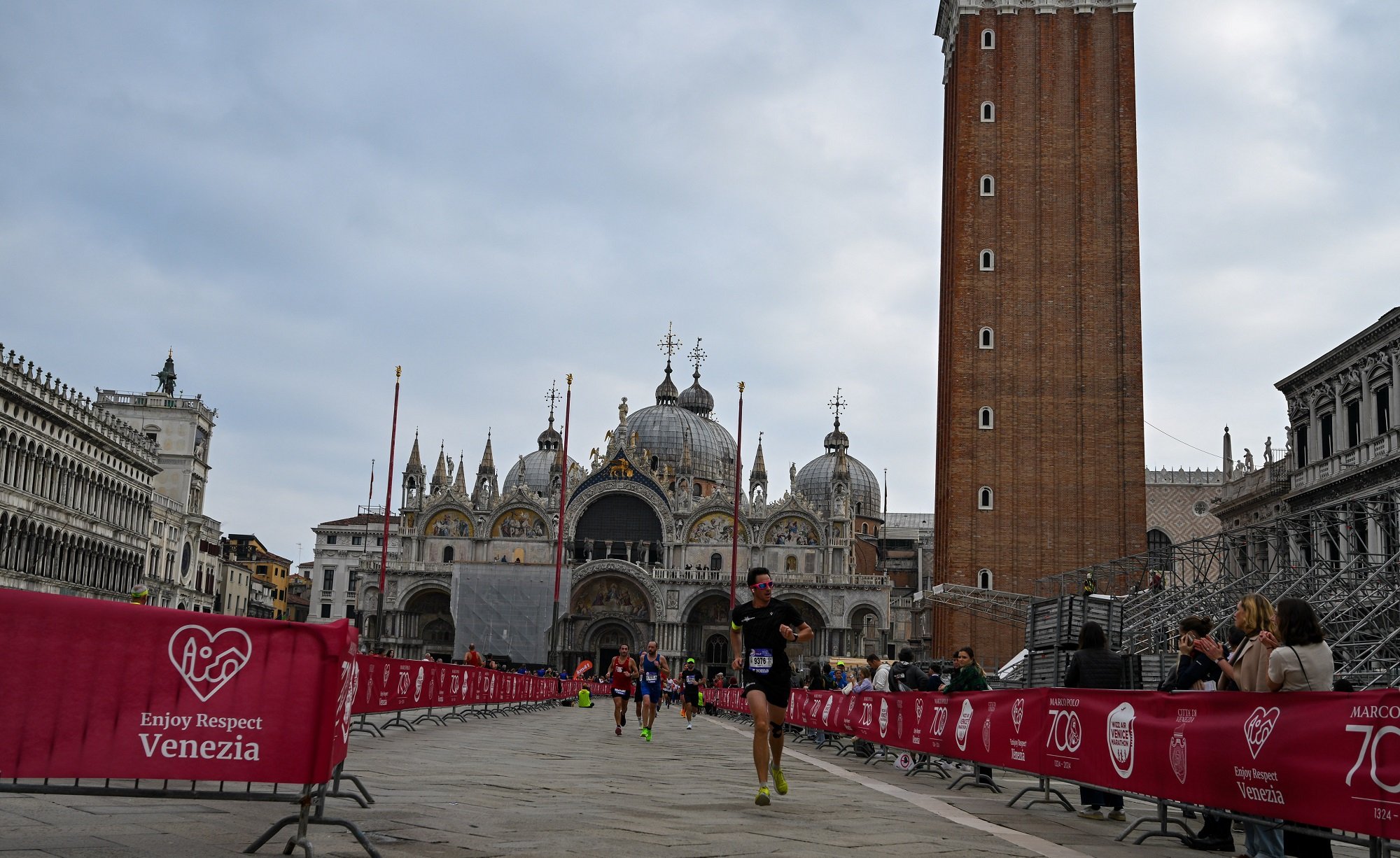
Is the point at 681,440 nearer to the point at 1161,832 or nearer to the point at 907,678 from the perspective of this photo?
the point at 907,678

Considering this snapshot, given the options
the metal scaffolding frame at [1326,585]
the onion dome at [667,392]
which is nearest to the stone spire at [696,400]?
the onion dome at [667,392]

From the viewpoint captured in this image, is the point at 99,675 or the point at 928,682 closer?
the point at 99,675

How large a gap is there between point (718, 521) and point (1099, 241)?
88.1 feet

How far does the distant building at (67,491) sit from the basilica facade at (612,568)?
48.8 ft

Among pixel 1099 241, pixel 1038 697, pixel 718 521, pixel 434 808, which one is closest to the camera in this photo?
pixel 434 808

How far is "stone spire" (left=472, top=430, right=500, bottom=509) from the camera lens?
64.6 meters

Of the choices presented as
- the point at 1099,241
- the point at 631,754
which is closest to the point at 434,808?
the point at 631,754

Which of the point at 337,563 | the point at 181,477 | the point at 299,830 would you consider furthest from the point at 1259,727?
the point at 337,563

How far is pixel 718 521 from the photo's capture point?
6275cm

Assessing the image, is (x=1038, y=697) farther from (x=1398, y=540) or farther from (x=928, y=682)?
(x=1398, y=540)

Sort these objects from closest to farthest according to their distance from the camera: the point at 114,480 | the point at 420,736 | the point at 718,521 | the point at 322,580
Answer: the point at 420,736, the point at 114,480, the point at 718,521, the point at 322,580

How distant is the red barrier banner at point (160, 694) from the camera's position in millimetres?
5137

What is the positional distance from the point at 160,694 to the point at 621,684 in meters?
13.7

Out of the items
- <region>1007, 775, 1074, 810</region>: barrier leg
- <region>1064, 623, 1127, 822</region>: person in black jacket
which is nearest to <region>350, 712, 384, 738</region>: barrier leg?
<region>1007, 775, 1074, 810</region>: barrier leg
